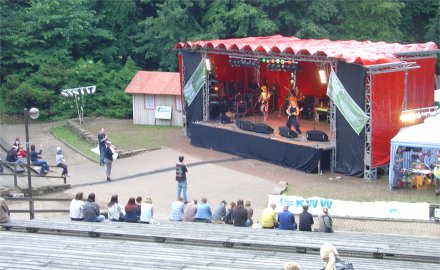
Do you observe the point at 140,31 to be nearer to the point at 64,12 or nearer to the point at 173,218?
the point at 64,12

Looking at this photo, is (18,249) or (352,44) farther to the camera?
(352,44)

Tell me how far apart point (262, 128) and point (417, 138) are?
281 inches

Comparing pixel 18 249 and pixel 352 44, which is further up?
pixel 352 44

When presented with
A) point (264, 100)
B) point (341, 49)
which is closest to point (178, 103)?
point (264, 100)

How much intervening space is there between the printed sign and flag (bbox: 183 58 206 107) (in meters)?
2.45

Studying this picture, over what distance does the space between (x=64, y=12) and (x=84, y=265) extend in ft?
104

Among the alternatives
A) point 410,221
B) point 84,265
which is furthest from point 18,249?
point 410,221

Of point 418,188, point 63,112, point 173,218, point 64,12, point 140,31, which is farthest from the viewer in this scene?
point 140,31

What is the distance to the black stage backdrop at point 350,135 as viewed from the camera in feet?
82.3

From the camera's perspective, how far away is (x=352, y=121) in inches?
995

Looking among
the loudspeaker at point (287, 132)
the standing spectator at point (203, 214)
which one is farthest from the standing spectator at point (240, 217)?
the loudspeaker at point (287, 132)

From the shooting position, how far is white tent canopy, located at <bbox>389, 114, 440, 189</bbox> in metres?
23.2

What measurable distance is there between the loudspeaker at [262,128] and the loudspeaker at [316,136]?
2053mm

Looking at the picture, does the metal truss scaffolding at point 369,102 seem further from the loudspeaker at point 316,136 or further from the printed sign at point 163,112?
the printed sign at point 163,112
